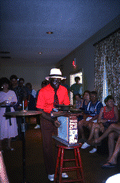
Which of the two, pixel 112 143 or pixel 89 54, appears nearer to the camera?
pixel 112 143

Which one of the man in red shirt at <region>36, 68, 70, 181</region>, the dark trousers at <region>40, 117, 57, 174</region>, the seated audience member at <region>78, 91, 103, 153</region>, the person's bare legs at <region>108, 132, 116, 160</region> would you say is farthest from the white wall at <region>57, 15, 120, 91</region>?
the dark trousers at <region>40, 117, 57, 174</region>

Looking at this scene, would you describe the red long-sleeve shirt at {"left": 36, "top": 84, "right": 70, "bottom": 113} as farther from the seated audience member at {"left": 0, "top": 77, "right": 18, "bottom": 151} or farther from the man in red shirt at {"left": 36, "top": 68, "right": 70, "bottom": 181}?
the seated audience member at {"left": 0, "top": 77, "right": 18, "bottom": 151}

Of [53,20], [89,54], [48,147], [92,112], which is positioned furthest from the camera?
[89,54]

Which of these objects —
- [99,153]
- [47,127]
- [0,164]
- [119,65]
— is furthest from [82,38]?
[0,164]

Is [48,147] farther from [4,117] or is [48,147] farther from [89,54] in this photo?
[89,54]

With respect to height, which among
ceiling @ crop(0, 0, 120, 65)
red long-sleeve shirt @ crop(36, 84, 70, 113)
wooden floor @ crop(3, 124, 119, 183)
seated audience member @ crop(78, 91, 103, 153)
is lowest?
wooden floor @ crop(3, 124, 119, 183)

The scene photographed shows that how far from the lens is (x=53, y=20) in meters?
5.22

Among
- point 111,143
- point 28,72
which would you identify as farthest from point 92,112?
point 28,72

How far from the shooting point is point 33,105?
770 cm

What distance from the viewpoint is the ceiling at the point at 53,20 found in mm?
4246

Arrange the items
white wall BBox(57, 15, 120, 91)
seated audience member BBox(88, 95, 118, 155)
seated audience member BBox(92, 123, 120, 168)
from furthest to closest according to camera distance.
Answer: white wall BBox(57, 15, 120, 91) < seated audience member BBox(88, 95, 118, 155) < seated audience member BBox(92, 123, 120, 168)

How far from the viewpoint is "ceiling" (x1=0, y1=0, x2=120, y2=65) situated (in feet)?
13.9

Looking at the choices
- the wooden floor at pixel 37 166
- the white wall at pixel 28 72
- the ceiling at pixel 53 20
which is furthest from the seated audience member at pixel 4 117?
the white wall at pixel 28 72

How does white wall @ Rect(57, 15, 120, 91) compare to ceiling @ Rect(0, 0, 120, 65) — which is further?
white wall @ Rect(57, 15, 120, 91)
